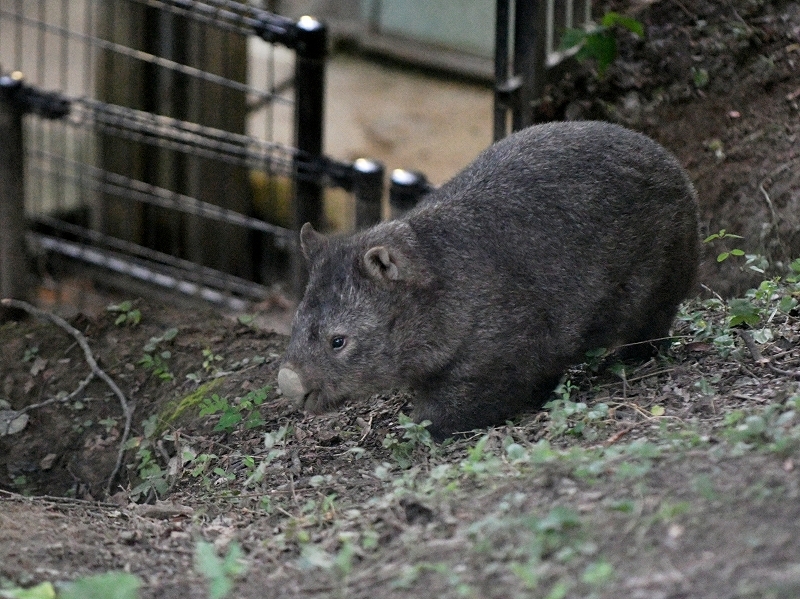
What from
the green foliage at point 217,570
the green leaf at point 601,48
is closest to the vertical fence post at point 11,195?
the green leaf at point 601,48

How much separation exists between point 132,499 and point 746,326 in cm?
270

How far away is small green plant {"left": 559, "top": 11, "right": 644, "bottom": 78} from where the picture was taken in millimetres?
6449

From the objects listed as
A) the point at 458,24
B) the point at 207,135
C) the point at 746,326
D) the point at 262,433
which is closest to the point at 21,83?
the point at 207,135

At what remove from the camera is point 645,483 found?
326cm

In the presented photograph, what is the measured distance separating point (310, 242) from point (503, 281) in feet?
2.80

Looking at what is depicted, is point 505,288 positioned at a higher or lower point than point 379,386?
higher

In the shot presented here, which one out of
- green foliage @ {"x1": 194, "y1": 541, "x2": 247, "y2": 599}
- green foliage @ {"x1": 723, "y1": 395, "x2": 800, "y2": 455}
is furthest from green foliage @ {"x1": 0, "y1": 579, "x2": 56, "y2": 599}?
green foliage @ {"x1": 723, "y1": 395, "x2": 800, "y2": 455}

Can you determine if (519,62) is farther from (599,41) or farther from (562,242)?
(562,242)

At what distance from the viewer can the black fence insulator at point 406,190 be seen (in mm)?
6816

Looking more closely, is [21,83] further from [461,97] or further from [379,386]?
[461,97]

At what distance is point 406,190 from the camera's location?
6.82 m

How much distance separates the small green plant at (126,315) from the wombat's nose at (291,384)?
1.64m

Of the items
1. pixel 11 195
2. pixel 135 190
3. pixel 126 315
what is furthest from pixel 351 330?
pixel 135 190

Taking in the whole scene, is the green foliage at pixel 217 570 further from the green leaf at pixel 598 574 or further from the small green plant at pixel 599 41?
the small green plant at pixel 599 41
